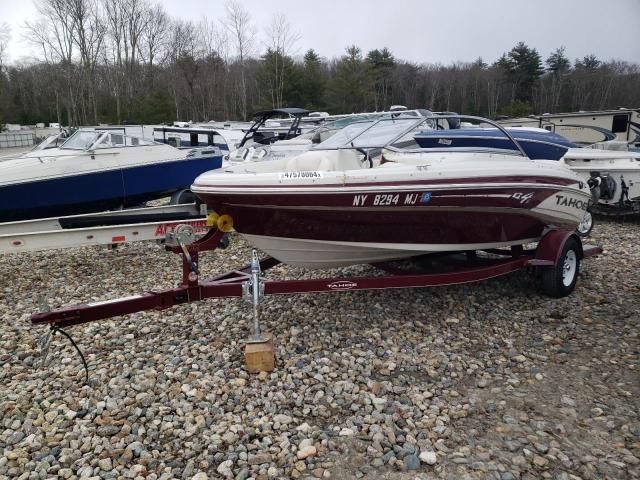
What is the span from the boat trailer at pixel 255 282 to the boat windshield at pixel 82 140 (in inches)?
191

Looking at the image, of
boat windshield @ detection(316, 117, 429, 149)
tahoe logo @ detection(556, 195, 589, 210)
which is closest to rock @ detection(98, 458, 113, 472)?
boat windshield @ detection(316, 117, 429, 149)

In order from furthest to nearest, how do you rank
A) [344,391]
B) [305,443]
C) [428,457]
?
[344,391] < [305,443] < [428,457]

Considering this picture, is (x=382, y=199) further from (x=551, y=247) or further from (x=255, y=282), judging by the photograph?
(x=551, y=247)

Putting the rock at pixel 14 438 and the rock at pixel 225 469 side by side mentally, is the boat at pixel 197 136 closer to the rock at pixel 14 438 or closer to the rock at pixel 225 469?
the rock at pixel 14 438

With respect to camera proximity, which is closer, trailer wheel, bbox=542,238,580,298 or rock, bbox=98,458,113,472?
rock, bbox=98,458,113,472

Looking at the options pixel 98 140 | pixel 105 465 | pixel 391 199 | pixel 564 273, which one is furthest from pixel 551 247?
pixel 98 140

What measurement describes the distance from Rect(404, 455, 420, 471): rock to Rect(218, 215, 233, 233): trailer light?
2.15 metres

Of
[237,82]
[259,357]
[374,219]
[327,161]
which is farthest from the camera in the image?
[237,82]

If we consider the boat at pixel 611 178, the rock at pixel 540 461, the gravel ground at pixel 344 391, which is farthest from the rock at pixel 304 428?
the boat at pixel 611 178

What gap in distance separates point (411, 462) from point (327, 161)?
2307 millimetres

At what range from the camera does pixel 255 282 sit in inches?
128

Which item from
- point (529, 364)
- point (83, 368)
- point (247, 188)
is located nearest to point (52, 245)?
point (83, 368)

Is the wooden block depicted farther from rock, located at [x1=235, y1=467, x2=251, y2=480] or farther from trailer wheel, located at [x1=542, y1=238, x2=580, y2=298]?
trailer wheel, located at [x1=542, y1=238, x2=580, y2=298]

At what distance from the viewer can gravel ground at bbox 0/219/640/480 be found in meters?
2.43
